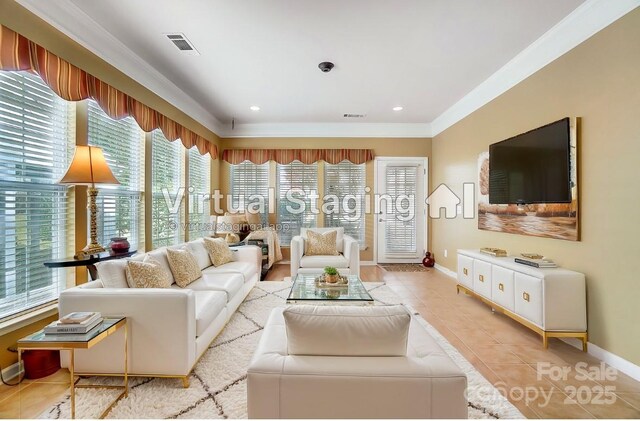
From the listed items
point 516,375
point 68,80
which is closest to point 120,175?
point 68,80

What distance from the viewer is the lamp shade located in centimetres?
217

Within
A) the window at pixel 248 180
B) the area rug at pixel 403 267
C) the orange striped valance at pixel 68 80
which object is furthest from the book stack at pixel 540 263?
the window at pixel 248 180

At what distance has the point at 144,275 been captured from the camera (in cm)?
222

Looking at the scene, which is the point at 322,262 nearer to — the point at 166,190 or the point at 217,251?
the point at 217,251

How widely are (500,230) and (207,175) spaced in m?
4.81

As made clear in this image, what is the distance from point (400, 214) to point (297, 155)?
2428 millimetres

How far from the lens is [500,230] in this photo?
354 cm

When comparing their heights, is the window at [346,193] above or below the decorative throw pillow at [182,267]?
above

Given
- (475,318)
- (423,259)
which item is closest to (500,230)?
(475,318)

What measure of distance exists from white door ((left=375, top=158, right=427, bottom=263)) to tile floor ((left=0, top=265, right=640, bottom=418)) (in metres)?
2.30

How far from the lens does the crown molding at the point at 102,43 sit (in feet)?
7.12

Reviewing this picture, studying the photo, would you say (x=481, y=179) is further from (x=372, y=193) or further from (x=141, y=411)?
(x=141, y=411)

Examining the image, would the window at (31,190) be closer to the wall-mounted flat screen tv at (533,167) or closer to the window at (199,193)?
the window at (199,193)

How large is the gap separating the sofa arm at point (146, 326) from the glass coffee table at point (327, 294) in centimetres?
93
